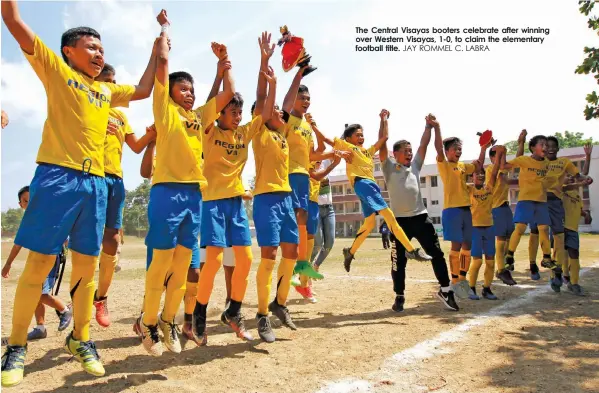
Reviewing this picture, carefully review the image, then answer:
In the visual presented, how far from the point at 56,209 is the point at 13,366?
3.74 ft

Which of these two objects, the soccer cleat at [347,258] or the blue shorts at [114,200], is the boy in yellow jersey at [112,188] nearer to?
the blue shorts at [114,200]

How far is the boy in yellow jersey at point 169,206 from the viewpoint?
3559mm

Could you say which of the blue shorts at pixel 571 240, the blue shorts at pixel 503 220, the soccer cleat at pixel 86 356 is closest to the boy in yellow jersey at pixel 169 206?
the soccer cleat at pixel 86 356

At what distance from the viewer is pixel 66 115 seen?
10.4 ft

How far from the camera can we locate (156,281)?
361 centimetres

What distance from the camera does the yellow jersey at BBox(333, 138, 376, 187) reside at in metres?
6.37

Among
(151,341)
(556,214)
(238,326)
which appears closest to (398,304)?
(238,326)

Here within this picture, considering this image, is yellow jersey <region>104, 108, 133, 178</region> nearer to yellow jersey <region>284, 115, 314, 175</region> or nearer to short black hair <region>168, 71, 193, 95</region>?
short black hair <region>168, 71, 193, 95</region>

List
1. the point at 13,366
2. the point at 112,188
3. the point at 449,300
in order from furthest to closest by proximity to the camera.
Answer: the point at 449,300 → the point at 112,188 → the point at 13,366

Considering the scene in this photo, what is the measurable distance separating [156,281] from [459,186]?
4.89 metres

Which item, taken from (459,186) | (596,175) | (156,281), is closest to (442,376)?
(156,281)

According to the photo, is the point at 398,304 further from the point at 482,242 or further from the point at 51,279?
the point at 51,279

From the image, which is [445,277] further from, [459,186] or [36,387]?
[36,387]

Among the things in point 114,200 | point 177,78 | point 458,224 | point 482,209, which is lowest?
point 458,224
